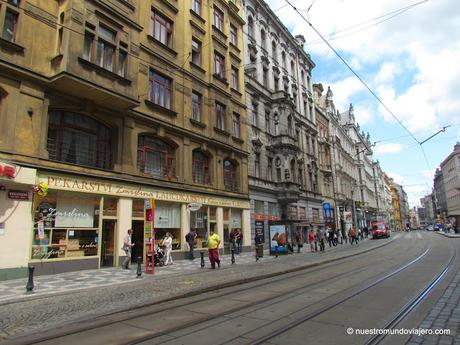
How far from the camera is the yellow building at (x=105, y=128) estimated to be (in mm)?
13680

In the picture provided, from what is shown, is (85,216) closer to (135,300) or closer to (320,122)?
(135,300)

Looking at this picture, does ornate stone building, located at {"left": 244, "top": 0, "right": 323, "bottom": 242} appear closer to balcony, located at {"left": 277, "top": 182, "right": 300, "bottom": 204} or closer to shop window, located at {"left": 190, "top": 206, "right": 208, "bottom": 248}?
balcony, located at {"left": 277, "top": 182, "right": 300, "bottom": 204}

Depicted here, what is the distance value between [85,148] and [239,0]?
2221 centimetres

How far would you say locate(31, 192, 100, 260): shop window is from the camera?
13.9m

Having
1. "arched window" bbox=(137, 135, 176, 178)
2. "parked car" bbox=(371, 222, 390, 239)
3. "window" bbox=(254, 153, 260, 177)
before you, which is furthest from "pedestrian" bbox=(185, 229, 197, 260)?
"parked car" bbox=(371, 222, 390, 239)

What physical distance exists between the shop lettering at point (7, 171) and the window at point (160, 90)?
9044 mm

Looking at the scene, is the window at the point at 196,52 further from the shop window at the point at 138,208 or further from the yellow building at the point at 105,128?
the shop window at the point at 138,208

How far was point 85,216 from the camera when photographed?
15.6m

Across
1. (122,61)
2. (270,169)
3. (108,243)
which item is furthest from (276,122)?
(108,243)

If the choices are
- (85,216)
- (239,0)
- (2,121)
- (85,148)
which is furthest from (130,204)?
(239,0)

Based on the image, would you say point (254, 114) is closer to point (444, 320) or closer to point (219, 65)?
point (219, 65)

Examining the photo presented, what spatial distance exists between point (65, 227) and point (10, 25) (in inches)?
340

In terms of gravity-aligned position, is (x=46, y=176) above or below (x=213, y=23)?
below

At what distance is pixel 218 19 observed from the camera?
27859mm
